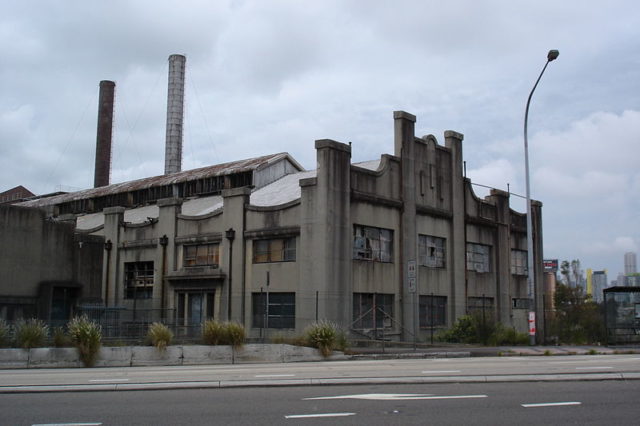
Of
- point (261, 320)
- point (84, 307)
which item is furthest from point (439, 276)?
point (84, 307)

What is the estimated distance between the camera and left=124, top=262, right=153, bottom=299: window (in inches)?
1543

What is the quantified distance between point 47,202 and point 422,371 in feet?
157

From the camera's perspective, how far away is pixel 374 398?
12.4 m

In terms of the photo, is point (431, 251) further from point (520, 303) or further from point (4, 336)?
point (4, 336)

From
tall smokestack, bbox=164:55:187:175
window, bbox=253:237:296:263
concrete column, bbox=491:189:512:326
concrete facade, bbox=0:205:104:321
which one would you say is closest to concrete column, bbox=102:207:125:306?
concrete facade, bbox=0:205:104:321

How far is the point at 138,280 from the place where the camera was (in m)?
39.7

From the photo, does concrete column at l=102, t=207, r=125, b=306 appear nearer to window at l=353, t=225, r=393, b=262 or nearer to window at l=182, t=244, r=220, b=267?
window at l=182, t=244, r=220, b=267

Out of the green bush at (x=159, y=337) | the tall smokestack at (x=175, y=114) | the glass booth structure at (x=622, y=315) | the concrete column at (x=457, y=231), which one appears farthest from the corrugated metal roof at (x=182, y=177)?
the glass booth structure at (x=622, y=315)

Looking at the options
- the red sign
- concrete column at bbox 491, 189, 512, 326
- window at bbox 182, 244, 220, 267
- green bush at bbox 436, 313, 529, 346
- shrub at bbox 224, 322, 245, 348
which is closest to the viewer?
shrub at bbox 224, 322, 245, 348

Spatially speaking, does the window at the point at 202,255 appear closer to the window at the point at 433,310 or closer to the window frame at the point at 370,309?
the window frame at the point at 370,309

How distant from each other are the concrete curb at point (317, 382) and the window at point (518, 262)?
2959 centimetres

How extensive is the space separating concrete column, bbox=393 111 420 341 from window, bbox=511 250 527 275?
11921 millimetres

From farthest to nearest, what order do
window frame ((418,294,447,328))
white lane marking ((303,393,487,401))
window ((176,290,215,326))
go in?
window frame ((418,294,447,328)) → window ((176,290,215,326)) → white lane marking ((303,393,487,401))

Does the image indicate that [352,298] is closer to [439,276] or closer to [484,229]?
[439,276]
